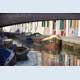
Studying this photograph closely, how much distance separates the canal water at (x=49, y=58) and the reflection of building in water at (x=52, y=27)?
0.16m

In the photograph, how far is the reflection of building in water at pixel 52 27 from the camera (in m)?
3.56

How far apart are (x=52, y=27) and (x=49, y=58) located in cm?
31

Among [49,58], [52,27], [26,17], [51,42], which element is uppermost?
[26,17]

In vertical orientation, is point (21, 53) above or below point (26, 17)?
below

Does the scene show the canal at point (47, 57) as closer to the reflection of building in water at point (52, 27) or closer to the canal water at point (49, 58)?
the canal water at point (49, 58)

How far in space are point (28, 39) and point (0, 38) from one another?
0.91 feet

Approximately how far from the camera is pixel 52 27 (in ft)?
11.7

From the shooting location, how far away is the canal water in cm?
358

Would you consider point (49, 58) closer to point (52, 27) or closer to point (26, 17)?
point (52, 27)

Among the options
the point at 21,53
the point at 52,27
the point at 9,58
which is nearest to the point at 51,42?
the point at 52,27

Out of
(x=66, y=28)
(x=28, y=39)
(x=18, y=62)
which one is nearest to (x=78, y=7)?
(x=66, y=28)
